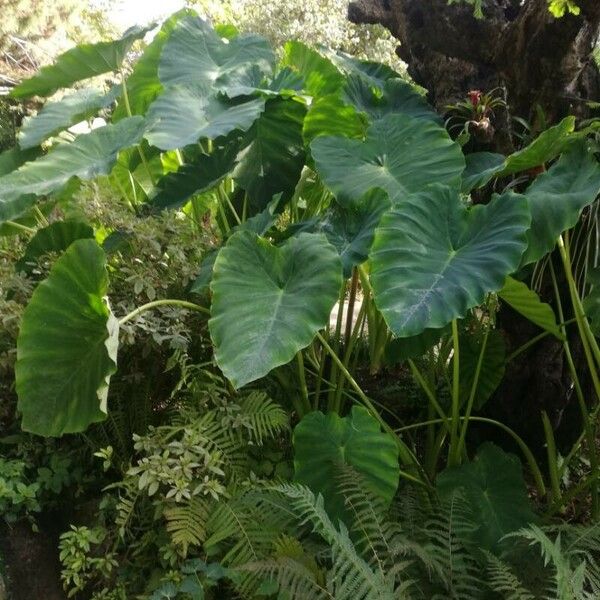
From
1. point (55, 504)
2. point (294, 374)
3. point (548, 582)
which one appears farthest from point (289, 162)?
point (548, 582)

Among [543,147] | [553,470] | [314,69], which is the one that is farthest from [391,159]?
[553,470]

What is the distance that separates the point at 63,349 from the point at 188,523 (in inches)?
22.0

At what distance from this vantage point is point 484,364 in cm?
210

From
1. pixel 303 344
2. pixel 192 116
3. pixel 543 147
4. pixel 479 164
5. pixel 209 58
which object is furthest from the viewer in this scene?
pixel 209 58

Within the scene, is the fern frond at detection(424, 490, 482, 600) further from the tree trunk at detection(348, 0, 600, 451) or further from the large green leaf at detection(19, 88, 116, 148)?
the large green leaf at detection(19, 88, 116, 148)

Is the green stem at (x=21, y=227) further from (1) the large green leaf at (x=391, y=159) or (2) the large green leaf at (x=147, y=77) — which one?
(1) the large green leaf at (x=391, y=159)

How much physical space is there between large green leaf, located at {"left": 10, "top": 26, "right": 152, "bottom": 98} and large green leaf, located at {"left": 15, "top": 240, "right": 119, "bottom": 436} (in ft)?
4.36

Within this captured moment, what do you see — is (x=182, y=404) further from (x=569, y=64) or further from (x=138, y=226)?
(x=569, y=64)

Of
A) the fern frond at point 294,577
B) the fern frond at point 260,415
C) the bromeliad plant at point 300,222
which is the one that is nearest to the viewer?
the fern frond at point 294,577

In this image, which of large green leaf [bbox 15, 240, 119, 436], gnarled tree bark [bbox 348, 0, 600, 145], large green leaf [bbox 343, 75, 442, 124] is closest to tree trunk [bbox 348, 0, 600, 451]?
gnarled tree bark [bbox 348, 0, 600, 145]

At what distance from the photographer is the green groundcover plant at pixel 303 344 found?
1.41m

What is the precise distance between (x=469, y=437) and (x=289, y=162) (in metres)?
1.26

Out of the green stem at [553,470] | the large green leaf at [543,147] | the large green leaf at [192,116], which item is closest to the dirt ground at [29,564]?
the large green leaf at [192,116]

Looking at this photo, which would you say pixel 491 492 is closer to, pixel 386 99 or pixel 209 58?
pixel 386 99
